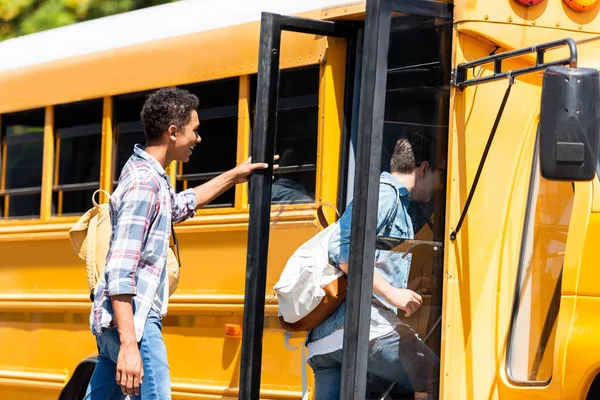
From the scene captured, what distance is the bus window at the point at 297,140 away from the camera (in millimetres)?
4859

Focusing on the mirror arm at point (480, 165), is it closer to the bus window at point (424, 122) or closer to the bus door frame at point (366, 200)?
the bus window at point (424, 122)

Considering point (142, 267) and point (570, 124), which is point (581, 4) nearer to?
point (570, 124)

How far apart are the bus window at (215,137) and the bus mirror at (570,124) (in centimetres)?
Result: 236

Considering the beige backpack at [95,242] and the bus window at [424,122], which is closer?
the bus window at [424,122]

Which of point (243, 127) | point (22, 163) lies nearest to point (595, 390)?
point (243, 127)

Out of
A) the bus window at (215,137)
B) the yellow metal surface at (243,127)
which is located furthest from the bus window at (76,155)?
the yellow metal surface at (243,127)

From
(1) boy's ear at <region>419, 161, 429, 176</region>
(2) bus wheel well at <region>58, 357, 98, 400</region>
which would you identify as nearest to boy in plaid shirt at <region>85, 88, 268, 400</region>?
(1) boy's ear at <region>419, 161, 429, 176</region>

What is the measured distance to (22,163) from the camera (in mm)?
6953

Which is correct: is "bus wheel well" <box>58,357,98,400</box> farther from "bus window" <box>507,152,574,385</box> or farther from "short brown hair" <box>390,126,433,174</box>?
"bus window" <box>507,152,574,385</box>

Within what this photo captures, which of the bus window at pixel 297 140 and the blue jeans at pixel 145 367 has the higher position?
the bus window at pixel 297 140

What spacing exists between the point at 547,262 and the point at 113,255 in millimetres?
1517

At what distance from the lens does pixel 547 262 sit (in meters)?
4.00

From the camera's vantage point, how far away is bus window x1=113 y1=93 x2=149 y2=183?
20.3ft

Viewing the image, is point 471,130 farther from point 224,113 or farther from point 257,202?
point 224,113
